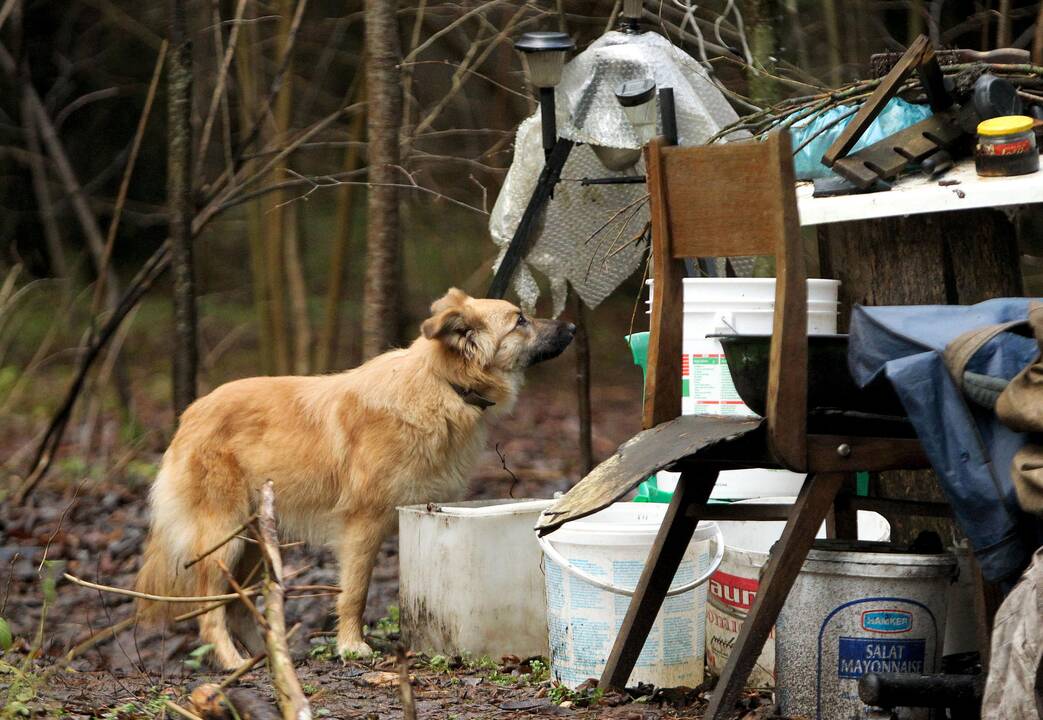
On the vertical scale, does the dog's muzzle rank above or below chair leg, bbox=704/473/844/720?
above

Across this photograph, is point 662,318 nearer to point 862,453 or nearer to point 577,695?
point 862,453

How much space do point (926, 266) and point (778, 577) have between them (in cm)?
160

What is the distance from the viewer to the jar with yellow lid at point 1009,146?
363cm

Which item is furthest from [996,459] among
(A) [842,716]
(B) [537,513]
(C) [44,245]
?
(C) [44,245]

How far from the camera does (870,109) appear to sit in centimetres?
402

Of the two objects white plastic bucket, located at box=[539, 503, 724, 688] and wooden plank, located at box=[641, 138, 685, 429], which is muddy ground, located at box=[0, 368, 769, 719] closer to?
white plastic bucket, located at box=[539, 503, 724, 688]

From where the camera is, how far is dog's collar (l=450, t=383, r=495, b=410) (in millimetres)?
5492

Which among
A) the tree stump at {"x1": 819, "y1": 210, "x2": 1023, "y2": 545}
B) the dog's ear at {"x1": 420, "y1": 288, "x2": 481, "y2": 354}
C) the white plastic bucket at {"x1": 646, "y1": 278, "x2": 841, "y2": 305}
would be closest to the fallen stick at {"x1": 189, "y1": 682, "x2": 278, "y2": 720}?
the white plastic bucket at {"x1": 646, "y1": 278, "x2": 841, "y2": 305}

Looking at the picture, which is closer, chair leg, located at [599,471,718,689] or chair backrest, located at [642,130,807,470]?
chair backrest, located at [642,130,807,470]

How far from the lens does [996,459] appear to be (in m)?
2.58

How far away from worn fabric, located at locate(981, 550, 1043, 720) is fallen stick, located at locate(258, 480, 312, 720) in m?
1.34

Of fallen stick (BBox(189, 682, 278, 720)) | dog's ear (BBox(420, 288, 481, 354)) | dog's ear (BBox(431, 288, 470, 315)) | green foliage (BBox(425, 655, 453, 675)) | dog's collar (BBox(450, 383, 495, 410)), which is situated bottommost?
green foliage (BBox(425, 655, 453, 675))

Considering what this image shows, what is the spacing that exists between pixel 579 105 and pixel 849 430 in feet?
8.67

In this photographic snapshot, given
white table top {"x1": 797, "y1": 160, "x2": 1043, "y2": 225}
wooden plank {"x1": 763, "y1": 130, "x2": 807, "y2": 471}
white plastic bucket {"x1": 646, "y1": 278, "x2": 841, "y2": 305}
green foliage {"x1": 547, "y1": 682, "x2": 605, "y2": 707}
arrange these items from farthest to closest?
white plastic bucket {"x1": 646, "y1": 278, "x2": 841, "y2": 305} → green foliage {"x1": 547, "y1": 682, "x2": 605, "y2": 707} → white table top {"x1": 797, "y1": 160, "x2": 1043, "y2": 225} → wooden plank {"x1": 763, "y1": 130, "x2": 807, "y2": 471}
